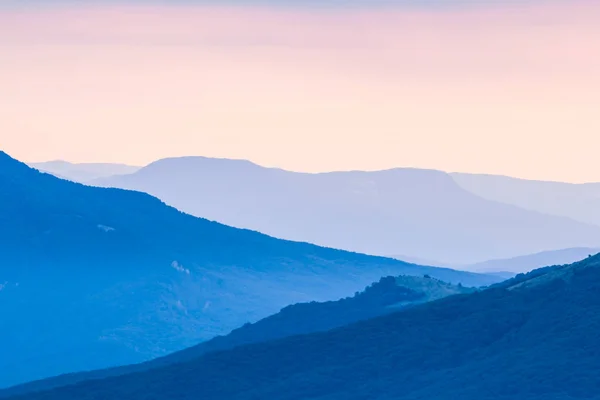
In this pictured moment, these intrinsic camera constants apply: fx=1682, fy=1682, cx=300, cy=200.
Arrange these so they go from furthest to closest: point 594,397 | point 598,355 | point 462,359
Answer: point 462,359 → point 598,355 → point 594,397

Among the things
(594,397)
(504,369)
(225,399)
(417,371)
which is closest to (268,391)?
(225,399)

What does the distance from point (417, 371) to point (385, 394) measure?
896 centimetres

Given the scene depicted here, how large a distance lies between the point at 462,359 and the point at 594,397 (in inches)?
1191

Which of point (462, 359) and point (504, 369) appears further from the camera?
point (462, 359)

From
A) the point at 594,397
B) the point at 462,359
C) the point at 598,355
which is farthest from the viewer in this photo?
the point at 462,359

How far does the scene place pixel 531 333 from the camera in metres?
197

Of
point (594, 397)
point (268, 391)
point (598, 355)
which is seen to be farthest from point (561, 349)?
point (268, 391)

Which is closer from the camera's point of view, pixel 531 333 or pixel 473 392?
pixel 473 392

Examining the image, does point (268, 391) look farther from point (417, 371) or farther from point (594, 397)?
point (594, 397)

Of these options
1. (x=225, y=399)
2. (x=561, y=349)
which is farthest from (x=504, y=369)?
(x=225, y=399)

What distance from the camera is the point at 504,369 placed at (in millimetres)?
183375

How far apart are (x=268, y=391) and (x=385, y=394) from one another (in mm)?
16568

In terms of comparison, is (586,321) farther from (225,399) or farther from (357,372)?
(225,399)

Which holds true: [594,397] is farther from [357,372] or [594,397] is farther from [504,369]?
[357,372]
